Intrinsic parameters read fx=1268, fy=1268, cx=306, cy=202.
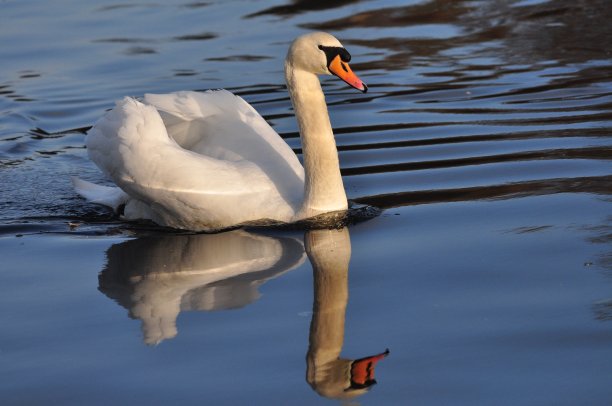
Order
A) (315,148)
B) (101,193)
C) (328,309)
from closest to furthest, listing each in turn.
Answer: (328,309)
(315,148)
(101,193)

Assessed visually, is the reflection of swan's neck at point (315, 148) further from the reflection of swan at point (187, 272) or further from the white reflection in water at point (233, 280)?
the reflection of swan at point (187, 272)

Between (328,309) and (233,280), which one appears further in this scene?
(233,280)

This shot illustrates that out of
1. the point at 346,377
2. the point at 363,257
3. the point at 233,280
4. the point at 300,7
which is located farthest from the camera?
the point at 300,7

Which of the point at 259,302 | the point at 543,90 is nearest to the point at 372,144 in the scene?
the point at 543,90

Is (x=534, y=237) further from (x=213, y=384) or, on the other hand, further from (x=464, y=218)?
(x=213, y=384)

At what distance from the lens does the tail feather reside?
28.5 feet

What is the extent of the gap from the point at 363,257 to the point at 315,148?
106cm

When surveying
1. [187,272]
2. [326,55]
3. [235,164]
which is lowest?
[187,272]

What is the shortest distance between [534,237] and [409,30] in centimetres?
818

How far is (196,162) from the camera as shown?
7.70 meters

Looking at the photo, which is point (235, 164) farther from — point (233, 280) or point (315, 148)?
point (233, 280)

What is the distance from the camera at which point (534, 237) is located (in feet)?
23.2

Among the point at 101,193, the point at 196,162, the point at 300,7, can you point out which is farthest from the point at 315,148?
the point at 300,7

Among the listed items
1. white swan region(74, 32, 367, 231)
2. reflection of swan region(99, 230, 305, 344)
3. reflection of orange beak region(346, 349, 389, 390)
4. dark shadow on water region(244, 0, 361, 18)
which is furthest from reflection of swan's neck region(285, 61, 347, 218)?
dark shadow on water region(244, 0, 361, 18)
